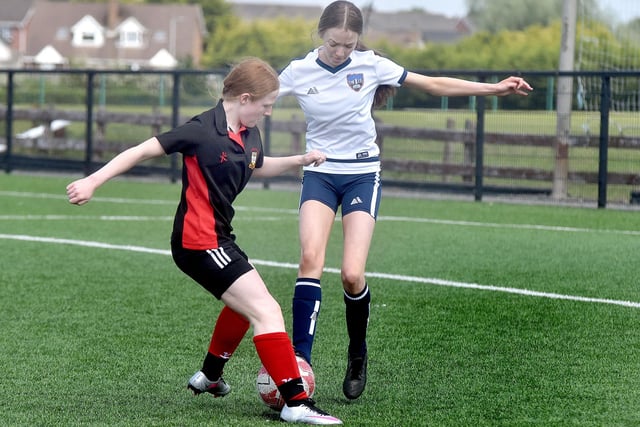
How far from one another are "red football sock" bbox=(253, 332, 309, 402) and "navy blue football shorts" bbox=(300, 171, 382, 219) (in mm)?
1201

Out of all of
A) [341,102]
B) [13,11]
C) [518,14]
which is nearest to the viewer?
[341,102]

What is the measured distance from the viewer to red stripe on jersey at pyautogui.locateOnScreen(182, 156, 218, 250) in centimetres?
553

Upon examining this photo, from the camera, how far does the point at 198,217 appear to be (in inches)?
218

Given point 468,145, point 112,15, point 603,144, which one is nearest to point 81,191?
point 603,144

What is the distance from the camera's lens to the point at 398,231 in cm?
1364

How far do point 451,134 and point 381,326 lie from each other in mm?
10526

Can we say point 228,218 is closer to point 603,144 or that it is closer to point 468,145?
point 603,144

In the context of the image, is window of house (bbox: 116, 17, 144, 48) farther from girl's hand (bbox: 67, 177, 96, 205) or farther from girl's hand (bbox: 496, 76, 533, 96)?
girl's hand (bbox: 67, 177, 96, 205)

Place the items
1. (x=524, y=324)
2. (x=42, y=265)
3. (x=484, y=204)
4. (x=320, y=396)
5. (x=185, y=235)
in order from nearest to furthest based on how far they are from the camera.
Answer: (x=185, y=235) < (x=320, y=396) < (x=524, y=324) < (x=42, y=265) < (x=484, y=204)

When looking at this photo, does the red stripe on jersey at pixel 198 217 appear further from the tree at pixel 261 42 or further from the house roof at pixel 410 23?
the house roof at pixel 410 23

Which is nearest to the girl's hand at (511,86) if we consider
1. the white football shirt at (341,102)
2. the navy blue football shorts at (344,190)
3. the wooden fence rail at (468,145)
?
the white football shirt at (341,102)

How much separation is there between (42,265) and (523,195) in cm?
881

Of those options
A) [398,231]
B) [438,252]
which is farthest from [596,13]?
[438,252]

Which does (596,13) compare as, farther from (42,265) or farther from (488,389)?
(488,389)
